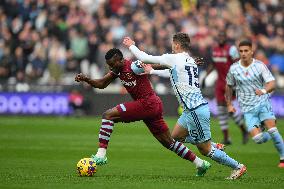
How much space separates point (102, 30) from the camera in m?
32.3

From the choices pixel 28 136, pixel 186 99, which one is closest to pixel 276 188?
pixel 186 99

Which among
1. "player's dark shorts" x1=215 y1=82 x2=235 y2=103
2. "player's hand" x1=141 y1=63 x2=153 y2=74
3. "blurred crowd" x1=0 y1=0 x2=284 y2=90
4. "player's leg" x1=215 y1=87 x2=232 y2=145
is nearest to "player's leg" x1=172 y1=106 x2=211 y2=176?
"player's hand" x1=141 y1=63 x2=153 y2=74

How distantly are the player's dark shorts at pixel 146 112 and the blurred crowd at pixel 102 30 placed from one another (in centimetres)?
1651

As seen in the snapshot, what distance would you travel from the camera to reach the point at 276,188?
1212 cm

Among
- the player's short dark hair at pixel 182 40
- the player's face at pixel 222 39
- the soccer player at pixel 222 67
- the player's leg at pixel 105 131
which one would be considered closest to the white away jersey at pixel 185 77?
the player's short dark hair at pixel 182 40

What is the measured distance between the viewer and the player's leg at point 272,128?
51.7ft

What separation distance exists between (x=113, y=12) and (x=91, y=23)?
158cm

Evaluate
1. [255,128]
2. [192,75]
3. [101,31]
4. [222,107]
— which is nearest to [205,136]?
[192,75]

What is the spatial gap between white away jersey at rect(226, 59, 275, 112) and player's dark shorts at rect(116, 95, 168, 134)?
247 centimetres

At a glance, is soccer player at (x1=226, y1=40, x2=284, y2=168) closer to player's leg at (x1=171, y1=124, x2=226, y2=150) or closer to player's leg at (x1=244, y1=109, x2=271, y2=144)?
player's leg at (x1=244, y1=109, x2=271, y2=144)

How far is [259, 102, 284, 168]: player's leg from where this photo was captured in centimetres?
1575

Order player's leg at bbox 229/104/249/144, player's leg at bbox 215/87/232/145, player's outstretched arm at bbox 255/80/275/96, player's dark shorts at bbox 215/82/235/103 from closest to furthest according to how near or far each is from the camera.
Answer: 1. player's outstretched arm at bbox 255/80/275/96
2. player's leg at bbox 229/104/249/144
3. player's leg at bbox 215/87/232/145
4. player's dark shorts at bbox 215/82/235/103

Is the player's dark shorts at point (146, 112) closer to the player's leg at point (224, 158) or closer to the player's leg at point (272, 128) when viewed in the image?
the player's leg at point (224, 158)

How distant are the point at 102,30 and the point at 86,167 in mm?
19162
